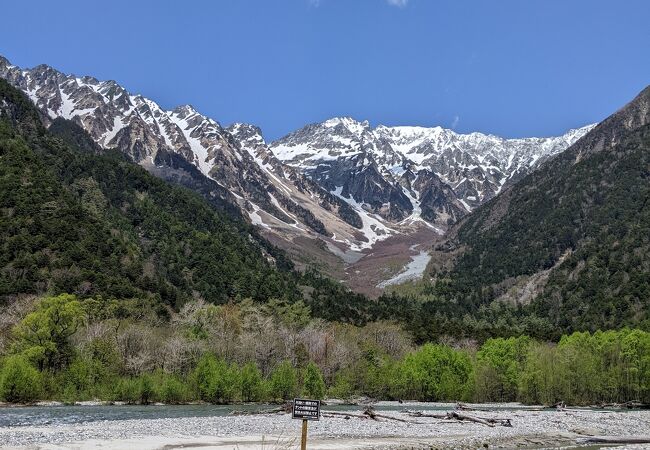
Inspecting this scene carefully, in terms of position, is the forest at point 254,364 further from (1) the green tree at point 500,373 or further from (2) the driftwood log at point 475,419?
(2) the driftwood log at point 475,419

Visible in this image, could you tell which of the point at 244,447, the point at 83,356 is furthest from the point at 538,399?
the point at 244,447

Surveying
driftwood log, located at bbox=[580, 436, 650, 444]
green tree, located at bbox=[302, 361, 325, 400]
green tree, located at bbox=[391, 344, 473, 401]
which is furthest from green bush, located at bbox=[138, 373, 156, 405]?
driftwood log, located at bbox=[580, 436, 650, 444]

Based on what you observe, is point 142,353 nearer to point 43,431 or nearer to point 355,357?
point 355,357

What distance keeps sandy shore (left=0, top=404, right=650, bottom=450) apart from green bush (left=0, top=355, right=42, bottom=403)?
2440 centimetres

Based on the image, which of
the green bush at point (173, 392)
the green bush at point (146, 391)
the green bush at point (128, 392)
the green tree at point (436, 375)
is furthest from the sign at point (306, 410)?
the green tree at point (436, 375)

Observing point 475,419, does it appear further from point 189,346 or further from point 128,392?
point 189,346

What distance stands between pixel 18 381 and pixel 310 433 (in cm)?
4199

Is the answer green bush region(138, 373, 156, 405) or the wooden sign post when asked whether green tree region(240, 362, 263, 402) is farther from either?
the wooden sign post

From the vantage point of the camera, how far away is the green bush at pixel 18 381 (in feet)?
241

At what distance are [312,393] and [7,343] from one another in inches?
1753

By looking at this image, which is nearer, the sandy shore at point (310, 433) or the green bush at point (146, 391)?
the sandy shore at point (310, 433)

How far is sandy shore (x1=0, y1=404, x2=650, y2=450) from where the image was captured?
4050 centimetres

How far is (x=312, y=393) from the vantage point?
311 feet

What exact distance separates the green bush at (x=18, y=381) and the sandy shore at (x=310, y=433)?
961 inches
